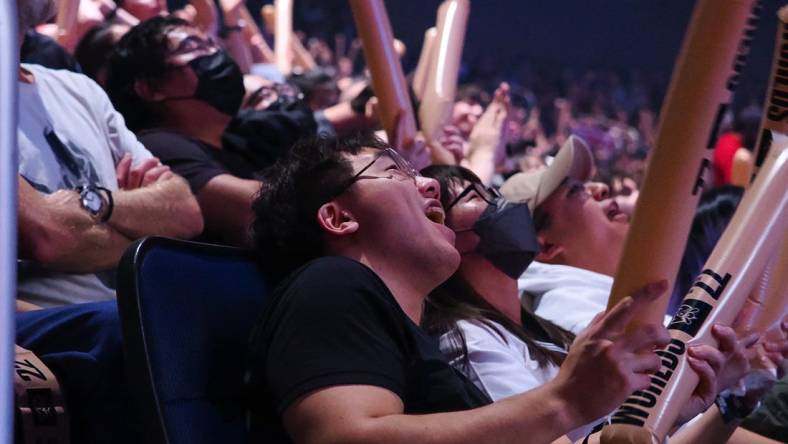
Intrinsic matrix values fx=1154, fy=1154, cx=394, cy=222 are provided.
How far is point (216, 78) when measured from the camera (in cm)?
291

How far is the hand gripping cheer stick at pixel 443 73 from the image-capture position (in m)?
3.05

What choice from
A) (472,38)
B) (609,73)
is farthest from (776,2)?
(472,38)

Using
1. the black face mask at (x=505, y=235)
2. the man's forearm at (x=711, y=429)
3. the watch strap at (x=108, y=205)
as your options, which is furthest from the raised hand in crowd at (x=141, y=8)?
the man's forearm at (x=711, y=429)

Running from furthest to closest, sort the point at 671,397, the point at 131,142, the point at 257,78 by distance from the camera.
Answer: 1. the point at 257,78
2. the point at 131,142
3. the point at 671,397

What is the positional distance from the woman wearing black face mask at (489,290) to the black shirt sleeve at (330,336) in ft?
1.73

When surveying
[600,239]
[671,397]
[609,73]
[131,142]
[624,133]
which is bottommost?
[609,73]

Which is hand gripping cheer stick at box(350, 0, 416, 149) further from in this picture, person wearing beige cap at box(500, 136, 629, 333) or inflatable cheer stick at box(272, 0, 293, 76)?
inflatable cheer stick at box(272, 0, 293, 76)

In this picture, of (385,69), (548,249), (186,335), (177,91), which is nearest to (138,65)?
(177,91)

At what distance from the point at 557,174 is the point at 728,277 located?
1577 mm

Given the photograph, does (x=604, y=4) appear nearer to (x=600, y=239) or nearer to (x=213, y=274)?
(x=600, y=239)

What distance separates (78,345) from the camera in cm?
→ 162

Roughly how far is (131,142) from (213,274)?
1.00m

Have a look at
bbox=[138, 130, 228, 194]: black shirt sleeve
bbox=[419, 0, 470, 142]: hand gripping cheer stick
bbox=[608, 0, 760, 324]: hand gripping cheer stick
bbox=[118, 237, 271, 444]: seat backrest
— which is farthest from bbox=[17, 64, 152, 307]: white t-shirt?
bbox=[608, 0, 760, 324]: hand gripping cheer stick

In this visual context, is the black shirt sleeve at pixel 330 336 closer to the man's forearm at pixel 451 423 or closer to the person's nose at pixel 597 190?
the man's forearm at pixel 451 423
